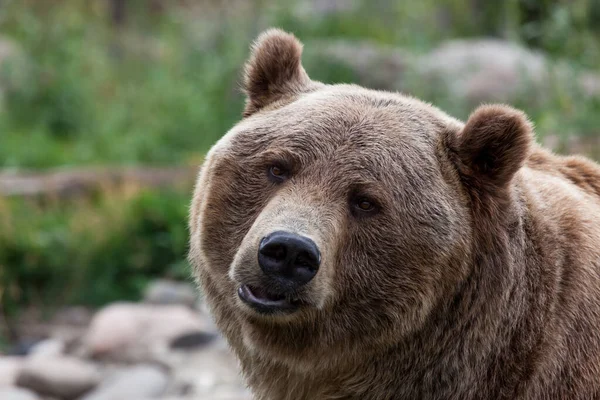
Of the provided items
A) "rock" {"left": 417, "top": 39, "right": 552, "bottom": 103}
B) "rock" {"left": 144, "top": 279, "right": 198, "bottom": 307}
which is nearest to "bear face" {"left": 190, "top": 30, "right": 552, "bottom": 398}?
"rock" {"left": 144, "top": 279, "right": 198, "bottom": 307}

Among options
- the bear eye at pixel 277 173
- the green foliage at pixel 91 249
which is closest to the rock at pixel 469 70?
the green foliage at pixel 91 249

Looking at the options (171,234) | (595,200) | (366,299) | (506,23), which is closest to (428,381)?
(366,299)

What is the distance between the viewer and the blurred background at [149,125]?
8000 millimetres

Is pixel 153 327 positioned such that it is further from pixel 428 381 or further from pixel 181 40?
pixel 181 40

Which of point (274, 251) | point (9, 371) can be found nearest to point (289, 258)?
point (274, 251)

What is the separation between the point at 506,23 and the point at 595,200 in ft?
34.7

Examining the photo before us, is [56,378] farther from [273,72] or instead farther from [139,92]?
[139,92]

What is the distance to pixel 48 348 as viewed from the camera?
26.9 ft

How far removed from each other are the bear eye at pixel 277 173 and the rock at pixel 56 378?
4190mm

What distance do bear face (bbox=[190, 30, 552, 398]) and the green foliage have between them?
5505mm

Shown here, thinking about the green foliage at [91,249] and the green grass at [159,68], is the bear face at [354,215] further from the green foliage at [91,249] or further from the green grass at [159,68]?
the green foliage at [91,249]

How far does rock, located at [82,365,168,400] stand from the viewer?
6.95 metres

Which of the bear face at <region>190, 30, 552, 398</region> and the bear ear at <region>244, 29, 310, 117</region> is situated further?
the bear ear at <region>244, 29, 310, 117</region>

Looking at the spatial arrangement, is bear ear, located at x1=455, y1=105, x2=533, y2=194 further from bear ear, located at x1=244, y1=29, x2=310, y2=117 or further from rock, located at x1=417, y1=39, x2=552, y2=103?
rock, located at x1=417, y1=39, x2=552, y2=103
